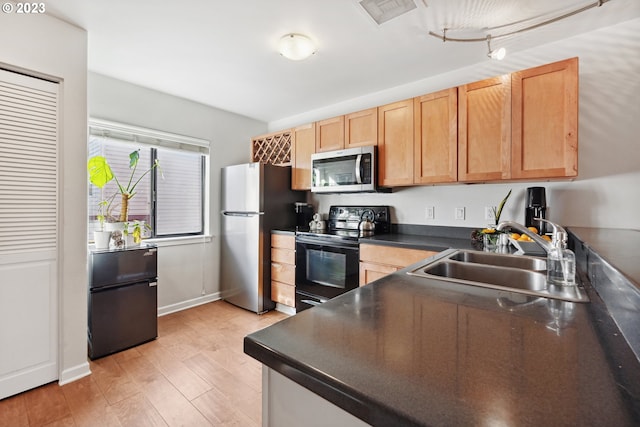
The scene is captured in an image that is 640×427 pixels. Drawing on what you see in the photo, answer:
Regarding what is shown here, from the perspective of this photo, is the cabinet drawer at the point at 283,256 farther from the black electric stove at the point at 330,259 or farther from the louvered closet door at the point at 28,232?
the louvered closet door at the point at 28,232

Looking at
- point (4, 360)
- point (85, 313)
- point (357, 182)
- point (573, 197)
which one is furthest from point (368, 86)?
point (4, 360)

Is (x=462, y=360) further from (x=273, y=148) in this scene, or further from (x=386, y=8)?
(x=273, y=148)

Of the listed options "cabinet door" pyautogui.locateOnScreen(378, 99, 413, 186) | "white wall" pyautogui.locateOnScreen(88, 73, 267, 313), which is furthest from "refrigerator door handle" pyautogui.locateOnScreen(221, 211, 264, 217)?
"cabinet door" pyautogui.locateOnScreen(378, 99, 413, 186)

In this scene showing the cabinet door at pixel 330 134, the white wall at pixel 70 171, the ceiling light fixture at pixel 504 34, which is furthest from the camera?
the cabinet door at pixel 330 134

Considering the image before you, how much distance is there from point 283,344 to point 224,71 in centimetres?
265

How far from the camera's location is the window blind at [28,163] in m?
1.76

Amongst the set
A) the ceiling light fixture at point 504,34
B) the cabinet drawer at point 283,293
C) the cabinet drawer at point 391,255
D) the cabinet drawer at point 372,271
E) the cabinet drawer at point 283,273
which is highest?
the ceiling light fixture at point 504,34

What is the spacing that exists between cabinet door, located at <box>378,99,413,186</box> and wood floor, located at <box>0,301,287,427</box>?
1943 millimetres

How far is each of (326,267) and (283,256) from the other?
0.57m

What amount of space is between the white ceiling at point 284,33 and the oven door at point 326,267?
1.59 metres

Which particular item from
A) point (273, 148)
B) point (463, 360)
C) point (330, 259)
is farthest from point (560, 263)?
point (273, 148)

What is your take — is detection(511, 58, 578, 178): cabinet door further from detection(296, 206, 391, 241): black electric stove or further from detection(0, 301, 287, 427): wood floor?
detection(0, 301, 287, 427): wood floor

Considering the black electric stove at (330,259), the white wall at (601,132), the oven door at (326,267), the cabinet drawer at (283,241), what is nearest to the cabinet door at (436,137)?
the white wall at (601,132)

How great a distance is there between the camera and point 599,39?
2016mm
